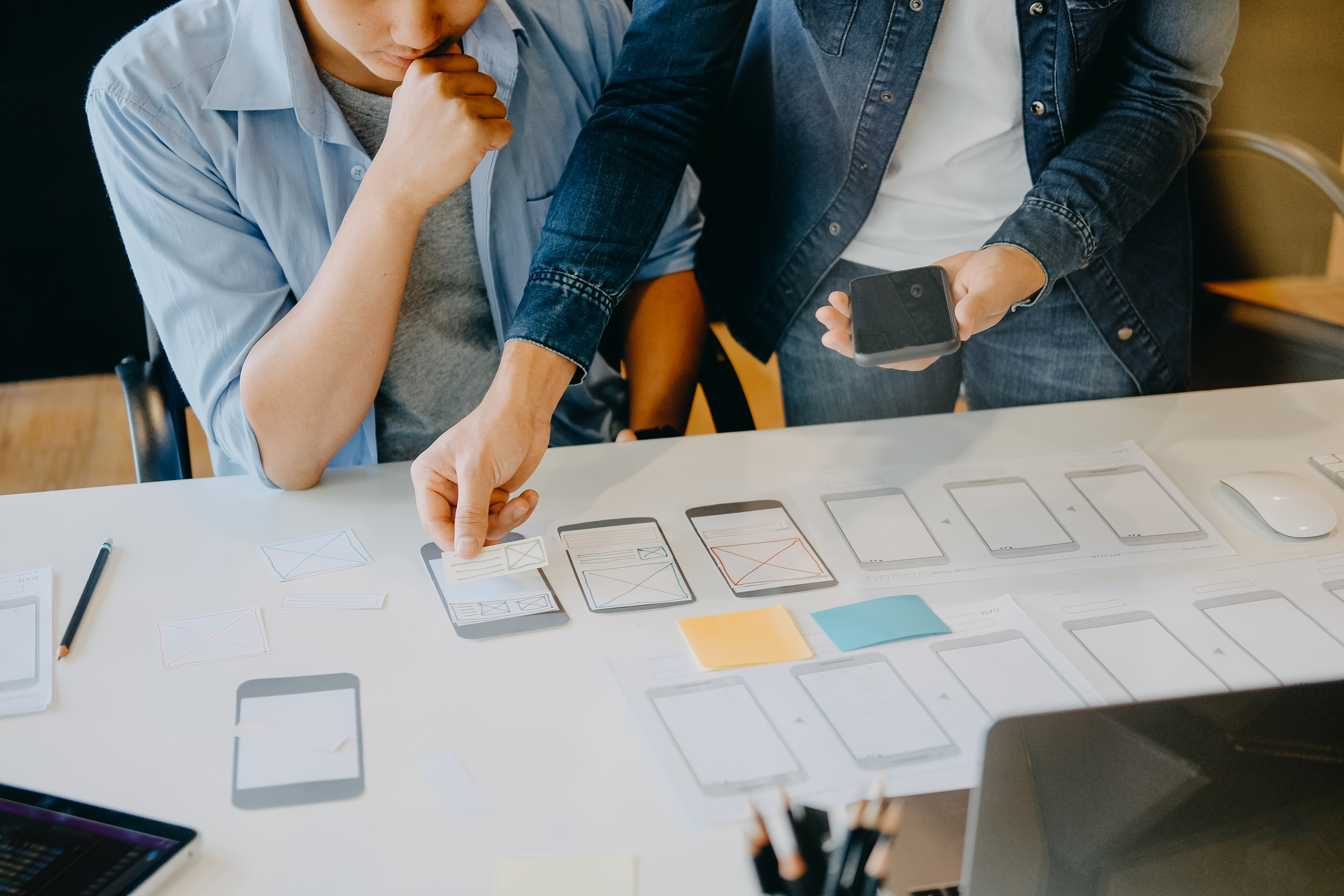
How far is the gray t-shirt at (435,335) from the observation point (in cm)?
121

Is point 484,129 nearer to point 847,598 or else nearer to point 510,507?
point 510,507

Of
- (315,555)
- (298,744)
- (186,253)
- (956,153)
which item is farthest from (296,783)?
(956,153)

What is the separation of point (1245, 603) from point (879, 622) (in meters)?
0.33

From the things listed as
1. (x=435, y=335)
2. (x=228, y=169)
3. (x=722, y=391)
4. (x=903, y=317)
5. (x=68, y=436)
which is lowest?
(x=68, y=436)

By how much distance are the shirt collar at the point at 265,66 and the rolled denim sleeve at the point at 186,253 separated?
0.07 m

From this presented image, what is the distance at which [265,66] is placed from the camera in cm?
106

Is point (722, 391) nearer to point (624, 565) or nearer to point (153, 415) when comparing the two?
point (624, 565)

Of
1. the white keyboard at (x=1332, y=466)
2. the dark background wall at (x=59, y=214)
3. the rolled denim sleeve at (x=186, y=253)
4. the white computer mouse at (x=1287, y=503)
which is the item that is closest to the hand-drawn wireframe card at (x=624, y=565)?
the rolled denim sleeve at (x=186, y=253)

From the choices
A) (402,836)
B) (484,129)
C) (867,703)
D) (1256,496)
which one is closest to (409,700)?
(402,836)

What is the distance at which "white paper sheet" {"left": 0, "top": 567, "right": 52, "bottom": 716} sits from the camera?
76 cm

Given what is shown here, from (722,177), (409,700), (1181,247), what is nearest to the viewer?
(409,700)

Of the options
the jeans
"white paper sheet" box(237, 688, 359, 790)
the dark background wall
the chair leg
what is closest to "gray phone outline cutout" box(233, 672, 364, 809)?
"white paper sheet" box(237, 688, 359, 790)

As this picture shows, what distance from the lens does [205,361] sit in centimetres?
104

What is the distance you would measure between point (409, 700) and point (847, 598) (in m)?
0.38
